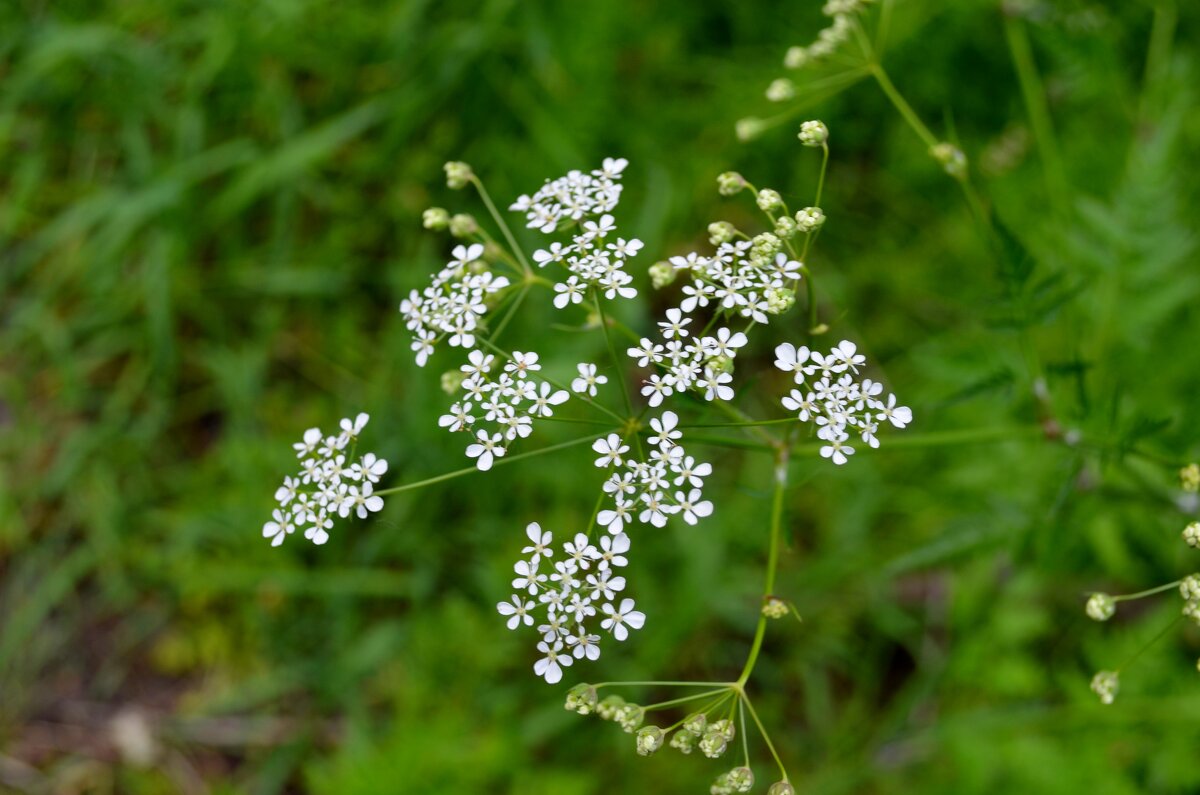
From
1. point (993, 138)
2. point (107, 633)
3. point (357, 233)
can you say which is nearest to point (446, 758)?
point (107, 633)

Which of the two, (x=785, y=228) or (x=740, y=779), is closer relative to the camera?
(x=740, y=779)

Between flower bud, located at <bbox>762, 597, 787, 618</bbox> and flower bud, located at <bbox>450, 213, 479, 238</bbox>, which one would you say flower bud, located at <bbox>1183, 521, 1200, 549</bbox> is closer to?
flower bud, located at <bbox>762, 597, 787, 618</bbox>

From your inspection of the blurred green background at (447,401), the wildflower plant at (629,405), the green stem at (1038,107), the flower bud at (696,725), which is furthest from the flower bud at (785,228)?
the green stem at (1038,107)

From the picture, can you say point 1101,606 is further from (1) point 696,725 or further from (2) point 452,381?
(2) point 452,381

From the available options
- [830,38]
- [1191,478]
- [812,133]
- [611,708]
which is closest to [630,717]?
[611,708]

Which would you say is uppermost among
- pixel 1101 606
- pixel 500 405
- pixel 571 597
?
pixel 500 405

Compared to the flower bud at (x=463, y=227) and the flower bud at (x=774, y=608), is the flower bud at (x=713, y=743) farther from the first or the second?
the flower bud at (x=463, y=227)
